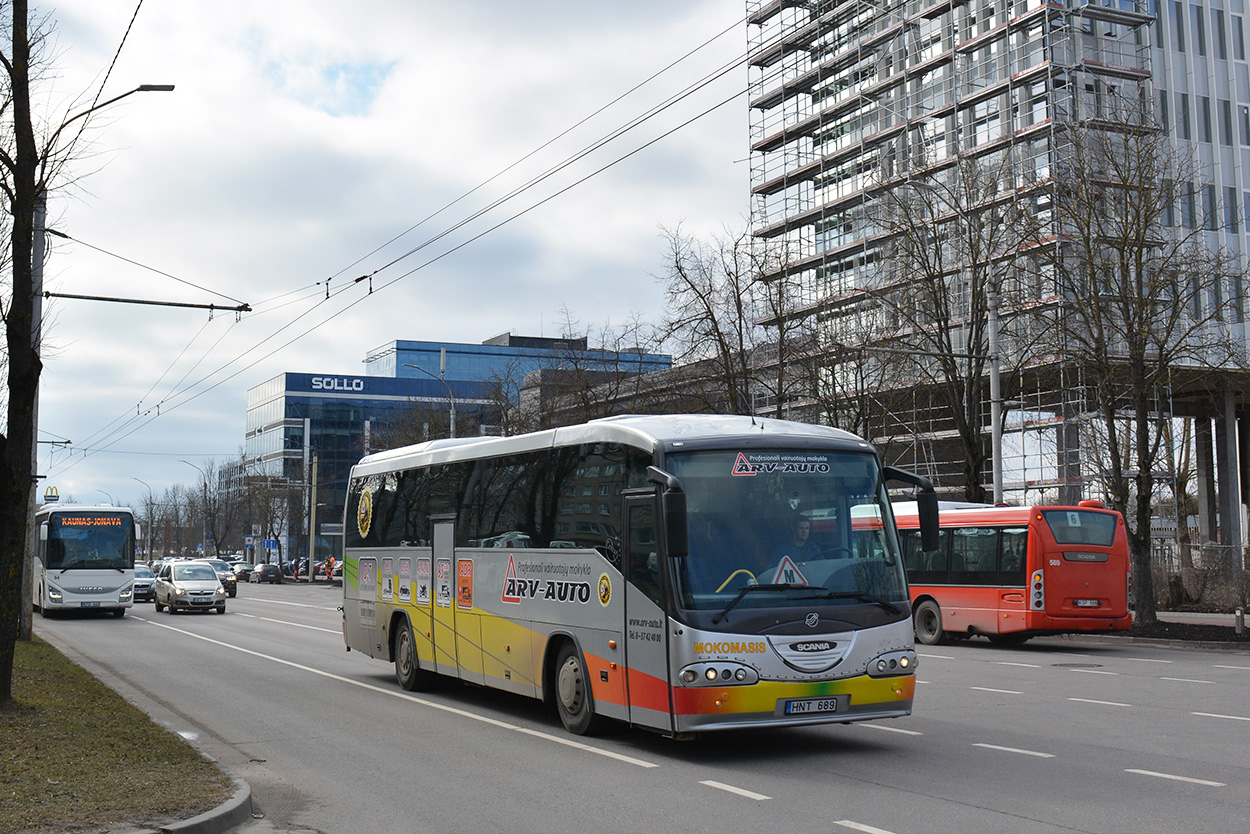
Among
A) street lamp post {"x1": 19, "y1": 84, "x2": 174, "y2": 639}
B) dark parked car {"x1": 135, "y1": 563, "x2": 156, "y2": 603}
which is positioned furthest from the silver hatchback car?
street lamp post {"x1": 19, "y1": 84, "x2": 174, "y2": 639}

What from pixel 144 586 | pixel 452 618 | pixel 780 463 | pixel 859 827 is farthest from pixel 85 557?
pixel 859 827

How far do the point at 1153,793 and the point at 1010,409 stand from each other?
124 ft

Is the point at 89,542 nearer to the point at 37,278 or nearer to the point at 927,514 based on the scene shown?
the point at 37,278

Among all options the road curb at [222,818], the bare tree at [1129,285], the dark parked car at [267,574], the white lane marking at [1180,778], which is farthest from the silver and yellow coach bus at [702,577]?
the dark parked car at [267,574]

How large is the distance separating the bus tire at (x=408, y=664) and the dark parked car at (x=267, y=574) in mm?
64685

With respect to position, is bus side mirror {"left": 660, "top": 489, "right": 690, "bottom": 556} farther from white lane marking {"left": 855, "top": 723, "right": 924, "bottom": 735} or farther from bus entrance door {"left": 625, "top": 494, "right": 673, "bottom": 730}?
white lane marking {"left": 855, "top": 723, "right": 924, "bottom": 735}

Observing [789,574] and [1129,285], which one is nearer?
[789,574]

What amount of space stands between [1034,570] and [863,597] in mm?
13096

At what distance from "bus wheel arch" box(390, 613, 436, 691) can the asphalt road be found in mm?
325

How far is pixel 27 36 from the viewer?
41.3 ft

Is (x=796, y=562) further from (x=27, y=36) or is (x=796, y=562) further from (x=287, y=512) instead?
(x=287, y=512)

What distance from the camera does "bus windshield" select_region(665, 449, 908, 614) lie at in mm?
10203

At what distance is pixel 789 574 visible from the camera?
10.3 metres

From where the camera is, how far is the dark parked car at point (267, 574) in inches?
3088
